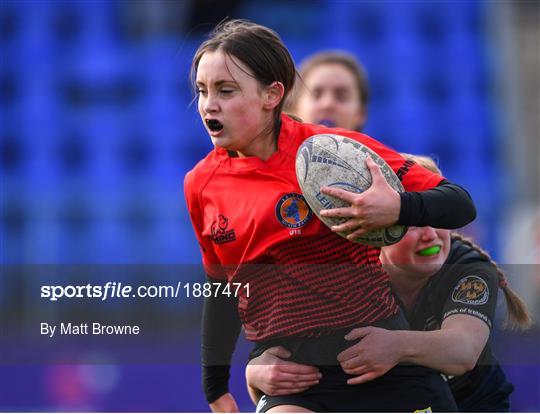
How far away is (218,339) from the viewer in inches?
122

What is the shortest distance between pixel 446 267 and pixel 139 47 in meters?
7.49

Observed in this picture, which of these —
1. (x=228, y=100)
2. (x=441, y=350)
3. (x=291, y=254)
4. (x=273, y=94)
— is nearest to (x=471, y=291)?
(x=441, y=350)

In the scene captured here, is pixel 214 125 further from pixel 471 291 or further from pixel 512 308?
pixel 512 308

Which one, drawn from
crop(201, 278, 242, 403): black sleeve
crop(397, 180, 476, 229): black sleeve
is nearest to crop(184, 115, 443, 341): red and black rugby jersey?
crop(397, 180, 476, 229): black sleeve

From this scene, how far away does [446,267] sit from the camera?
10.4 feet

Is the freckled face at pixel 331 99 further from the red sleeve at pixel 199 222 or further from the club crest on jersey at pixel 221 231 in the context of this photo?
the club crest on jersey at pixel 221 231

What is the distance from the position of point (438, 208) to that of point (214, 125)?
711 mm

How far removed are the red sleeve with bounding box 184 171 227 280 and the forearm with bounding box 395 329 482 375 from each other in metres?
0.63

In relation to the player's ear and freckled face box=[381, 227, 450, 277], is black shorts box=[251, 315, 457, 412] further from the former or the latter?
the player's ear

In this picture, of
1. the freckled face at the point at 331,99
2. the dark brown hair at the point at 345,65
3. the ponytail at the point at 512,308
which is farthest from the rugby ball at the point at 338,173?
the dark brown hair at the point at 345,65

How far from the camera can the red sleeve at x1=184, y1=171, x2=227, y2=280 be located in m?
2.95

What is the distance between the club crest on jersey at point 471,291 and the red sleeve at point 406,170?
498mm

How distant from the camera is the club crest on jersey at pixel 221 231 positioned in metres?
2.80

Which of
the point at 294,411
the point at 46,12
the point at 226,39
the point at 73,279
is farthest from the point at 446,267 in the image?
the point at 46,12
